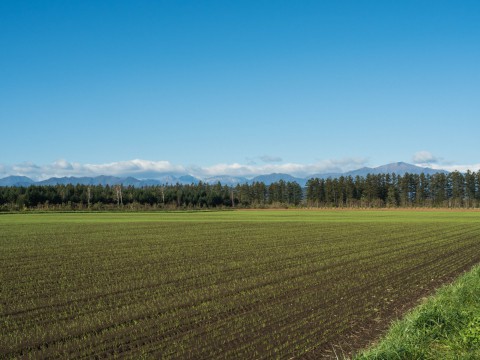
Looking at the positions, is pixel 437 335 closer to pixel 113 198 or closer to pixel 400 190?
pixel 113 198

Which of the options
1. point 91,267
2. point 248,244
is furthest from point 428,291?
point 248,244

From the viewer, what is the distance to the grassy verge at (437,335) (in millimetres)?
7797

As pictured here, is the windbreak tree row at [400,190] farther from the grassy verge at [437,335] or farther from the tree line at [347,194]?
the grassy verge at [437,335]

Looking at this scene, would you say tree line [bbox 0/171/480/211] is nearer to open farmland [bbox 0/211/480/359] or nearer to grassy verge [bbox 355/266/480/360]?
open farmland [bbox 0/211/480/359]

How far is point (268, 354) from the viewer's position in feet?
28.1

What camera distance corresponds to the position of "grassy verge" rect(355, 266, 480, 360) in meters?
7.80

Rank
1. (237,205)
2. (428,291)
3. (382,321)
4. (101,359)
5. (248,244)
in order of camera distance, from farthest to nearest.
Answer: (237,205) < (248,244) < (428,291) < (382,321) < (101,359)

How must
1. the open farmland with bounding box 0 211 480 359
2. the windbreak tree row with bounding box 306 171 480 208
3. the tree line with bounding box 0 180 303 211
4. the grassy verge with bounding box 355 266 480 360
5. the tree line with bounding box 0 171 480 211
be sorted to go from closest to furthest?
the grassy verge with bounding box 355 266 480 360 < the open farmland with bounding box 0 211 480 359 < the tree line with bounding box 0 180 303 211 < the tree line with bounding box 0 171 480 211 < the windbreak tree row with bounding box 306 171 480 208

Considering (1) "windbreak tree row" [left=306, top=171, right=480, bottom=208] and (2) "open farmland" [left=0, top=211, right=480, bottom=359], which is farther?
(1) "windbreak tree row" [left=306, top=171, right=480, bottom=208]

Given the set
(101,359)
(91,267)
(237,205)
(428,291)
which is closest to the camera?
(101,359)

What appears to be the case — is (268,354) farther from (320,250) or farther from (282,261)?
(320,250)

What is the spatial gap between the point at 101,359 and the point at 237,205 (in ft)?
508

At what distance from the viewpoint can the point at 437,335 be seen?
913 cm

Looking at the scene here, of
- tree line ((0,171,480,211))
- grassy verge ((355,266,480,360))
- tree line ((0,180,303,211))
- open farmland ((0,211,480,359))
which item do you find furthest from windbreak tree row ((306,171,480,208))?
grassy verge ((355,266,480,360))
